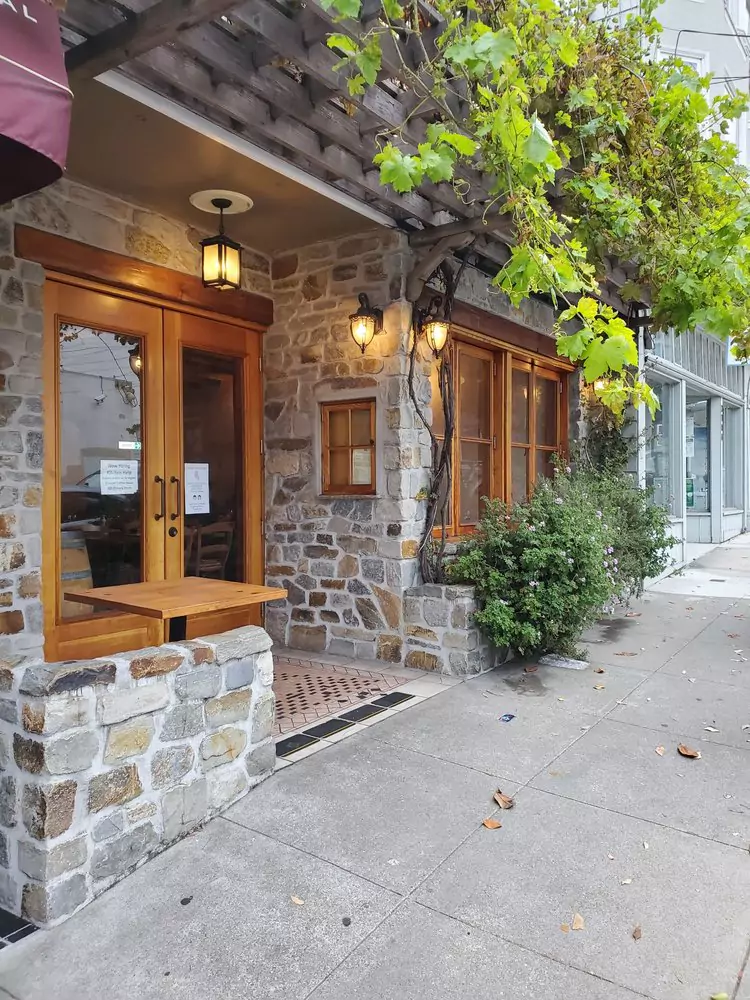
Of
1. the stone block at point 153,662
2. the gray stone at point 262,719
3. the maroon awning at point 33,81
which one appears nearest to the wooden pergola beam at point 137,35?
the maroon awning at point 33,81

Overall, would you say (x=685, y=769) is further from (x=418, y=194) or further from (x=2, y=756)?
(x=418, y=194)

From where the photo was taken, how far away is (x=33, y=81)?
2.04m

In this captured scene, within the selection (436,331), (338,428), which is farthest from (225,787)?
(436,331)

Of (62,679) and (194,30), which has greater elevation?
(194,30)

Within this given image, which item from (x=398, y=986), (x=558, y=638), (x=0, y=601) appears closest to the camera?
(x=398, y=986)

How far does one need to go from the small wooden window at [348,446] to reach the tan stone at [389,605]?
2.36 feet

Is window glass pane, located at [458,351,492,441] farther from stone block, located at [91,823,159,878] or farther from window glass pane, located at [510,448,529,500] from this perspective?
stone block, located at [91,823,159,878]

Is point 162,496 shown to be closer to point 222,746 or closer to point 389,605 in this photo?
point 389,605

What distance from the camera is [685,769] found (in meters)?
3.18

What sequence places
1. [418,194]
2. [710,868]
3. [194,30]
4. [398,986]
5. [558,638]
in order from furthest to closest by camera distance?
[558,638] < [418,194] < [194,30] < [710,868] < [398,986]

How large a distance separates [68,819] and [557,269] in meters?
2.69

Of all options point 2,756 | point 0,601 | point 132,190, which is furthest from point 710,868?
point 132,190

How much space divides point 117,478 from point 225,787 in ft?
7.44

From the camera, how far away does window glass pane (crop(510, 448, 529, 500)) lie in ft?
21.3
